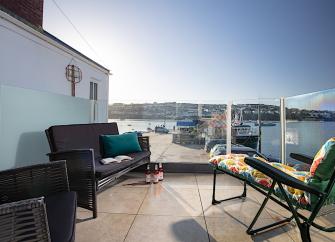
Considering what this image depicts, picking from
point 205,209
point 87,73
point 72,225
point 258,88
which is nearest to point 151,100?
point 87,73

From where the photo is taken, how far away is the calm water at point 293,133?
3.35 meters

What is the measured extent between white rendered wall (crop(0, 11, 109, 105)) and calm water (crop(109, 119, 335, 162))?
1.59 metres

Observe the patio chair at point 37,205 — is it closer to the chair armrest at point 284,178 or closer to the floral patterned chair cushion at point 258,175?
the chair armrest at point 284,178

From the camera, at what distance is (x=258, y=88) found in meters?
9.09

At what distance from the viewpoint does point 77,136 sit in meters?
2.94

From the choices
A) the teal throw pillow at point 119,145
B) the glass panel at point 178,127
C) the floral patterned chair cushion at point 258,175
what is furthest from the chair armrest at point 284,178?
the glass panel at point 178,127

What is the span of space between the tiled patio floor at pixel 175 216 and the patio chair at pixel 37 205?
0.58 meters

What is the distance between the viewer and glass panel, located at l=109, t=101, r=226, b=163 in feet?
13.8

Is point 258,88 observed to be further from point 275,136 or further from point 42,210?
point 42,210

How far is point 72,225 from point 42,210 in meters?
0.32

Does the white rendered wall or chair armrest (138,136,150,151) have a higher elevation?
the white rendered wall

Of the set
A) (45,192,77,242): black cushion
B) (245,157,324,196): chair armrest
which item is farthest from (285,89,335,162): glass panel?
(45,192,77,242): black cushion

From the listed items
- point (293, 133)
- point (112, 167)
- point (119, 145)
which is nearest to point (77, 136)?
point (119, 145)

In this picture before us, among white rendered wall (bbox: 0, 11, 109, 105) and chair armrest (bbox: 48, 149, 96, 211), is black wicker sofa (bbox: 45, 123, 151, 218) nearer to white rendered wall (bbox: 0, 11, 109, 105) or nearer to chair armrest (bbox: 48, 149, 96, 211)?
chair armrest (bbox: 48, 149, 96, 211)
